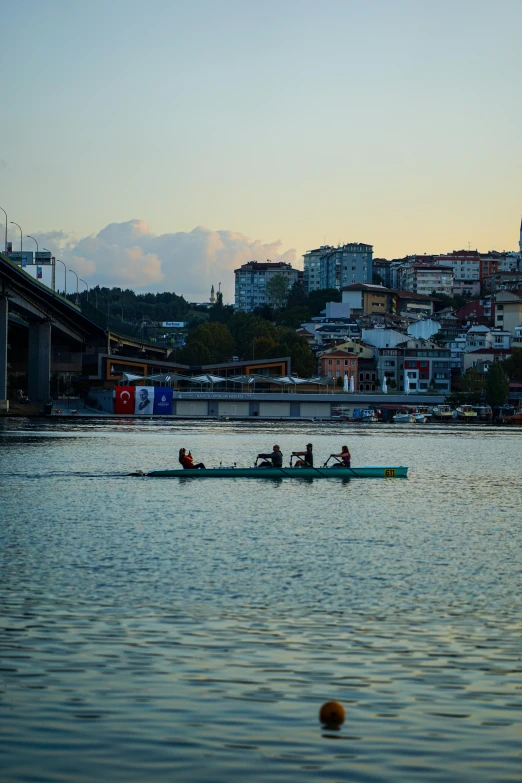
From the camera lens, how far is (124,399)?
158m

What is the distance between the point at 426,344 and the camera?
632 ft

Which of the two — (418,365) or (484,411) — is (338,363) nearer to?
(418,365)

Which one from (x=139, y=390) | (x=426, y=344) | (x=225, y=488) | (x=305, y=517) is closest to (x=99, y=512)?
(x=305, y=517)

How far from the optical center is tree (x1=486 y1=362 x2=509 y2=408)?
16600 centimetres

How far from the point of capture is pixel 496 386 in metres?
166

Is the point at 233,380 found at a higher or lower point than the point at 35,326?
lower

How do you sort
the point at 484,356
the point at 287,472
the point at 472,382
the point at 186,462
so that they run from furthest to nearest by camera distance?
1. the point at 484,356
2. the point at 472,382
3. the point at 287,472
4. the point at 186,462

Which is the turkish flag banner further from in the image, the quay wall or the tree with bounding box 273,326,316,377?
the tree with bounding box 273,326,316,377

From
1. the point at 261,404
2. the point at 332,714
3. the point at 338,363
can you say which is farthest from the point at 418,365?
the point at 332,714

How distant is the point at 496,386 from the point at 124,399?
60.4 m

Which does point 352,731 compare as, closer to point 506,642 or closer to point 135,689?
point 135,689

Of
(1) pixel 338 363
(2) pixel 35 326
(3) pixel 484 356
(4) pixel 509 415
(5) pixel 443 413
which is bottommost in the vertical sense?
(4) pixel 509 415

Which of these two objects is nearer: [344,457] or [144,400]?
[344,457]

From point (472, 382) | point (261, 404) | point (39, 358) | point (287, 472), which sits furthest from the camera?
point (472, 382)
